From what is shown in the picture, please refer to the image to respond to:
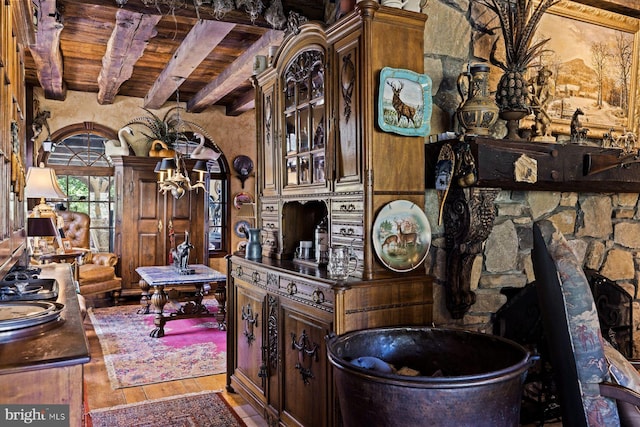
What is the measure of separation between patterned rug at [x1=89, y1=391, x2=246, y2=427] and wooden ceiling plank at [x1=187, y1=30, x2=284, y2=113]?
8.99ft

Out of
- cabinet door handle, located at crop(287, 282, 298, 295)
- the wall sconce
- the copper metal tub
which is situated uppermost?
the wall sconce

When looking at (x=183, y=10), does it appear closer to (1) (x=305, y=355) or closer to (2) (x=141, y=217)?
(1) (x=305, y=355)

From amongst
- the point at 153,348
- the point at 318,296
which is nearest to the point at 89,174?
the point at 153,348

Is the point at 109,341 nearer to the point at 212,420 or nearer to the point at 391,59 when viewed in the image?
the point at 212,420

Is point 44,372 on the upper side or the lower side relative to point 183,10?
lower

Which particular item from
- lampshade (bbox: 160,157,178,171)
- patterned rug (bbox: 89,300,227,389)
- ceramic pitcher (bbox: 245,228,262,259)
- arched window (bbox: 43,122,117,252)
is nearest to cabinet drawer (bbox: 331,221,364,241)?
ceramic pitcher (bbox: 245,228,262,259)

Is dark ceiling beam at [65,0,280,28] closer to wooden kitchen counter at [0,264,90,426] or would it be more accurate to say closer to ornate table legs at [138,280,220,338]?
wooden kitchen counter at [0,264,90,426]

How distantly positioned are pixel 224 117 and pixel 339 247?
18.6ft

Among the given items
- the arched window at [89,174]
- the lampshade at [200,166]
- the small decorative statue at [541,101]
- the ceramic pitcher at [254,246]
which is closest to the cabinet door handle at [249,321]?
the ceramic pitcher at [254,246]

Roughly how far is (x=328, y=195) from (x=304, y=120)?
20.6 inches

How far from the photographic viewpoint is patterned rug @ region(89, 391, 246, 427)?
302 centimetres

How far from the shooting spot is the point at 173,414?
10.3 ft

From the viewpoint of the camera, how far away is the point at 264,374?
3.00 m

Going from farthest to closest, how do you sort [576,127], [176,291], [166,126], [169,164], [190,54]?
[166,126], [176,291], [169,164], [190,54], [576,127]
